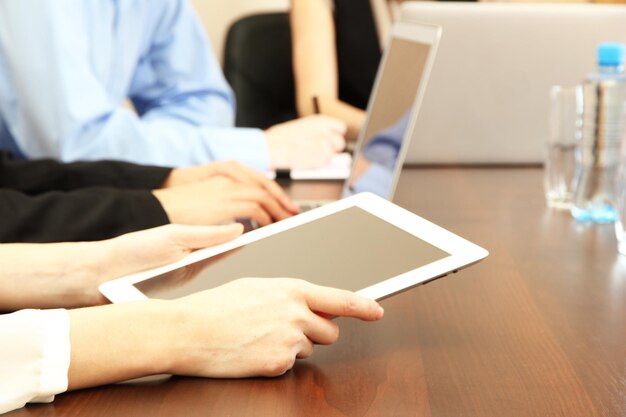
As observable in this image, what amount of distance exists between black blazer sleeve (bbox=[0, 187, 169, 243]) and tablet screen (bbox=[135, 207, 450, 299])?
0.83 feet

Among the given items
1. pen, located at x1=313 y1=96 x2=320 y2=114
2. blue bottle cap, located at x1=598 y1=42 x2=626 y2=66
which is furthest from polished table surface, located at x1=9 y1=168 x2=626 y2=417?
pen, located at x1=313 y1=96 x2=320 y2=114

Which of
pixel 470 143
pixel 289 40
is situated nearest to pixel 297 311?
pixel 470 143

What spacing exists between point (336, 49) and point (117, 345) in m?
2.23

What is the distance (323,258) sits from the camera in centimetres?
82

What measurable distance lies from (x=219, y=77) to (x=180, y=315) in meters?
1.46

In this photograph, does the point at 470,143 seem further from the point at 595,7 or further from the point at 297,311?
the point at 297,311

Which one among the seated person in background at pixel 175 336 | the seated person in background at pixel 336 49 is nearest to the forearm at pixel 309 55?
the seated person in background at pixel 336 49

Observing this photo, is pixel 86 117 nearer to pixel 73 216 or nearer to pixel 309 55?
pixel 73 216

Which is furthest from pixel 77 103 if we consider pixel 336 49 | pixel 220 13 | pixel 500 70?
pixel 220 13

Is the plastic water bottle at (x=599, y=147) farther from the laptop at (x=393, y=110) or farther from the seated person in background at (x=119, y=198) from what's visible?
the seated person in background at (x=119, y=198)

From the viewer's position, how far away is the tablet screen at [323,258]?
2.55 ft

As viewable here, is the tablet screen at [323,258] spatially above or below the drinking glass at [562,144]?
above

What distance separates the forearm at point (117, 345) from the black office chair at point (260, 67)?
2086 mm

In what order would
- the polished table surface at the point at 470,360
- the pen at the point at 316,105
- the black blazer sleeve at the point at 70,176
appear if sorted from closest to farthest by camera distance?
the polished table surface at the point at 470,360, the black blazer sleeve at the point at 70,176, the pen at the point at 316,105
